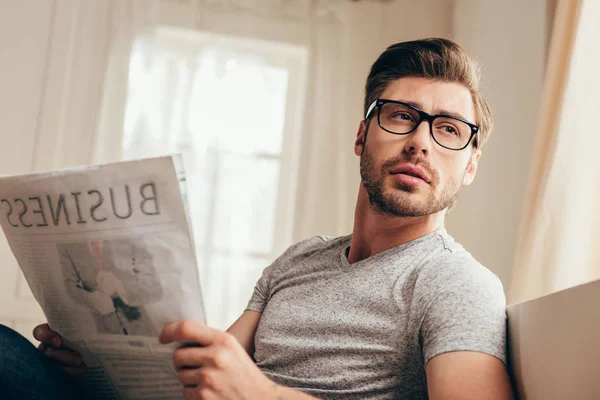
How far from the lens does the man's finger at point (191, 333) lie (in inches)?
31.2

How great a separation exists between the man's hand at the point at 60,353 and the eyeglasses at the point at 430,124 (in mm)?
657

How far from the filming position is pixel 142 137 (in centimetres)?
250

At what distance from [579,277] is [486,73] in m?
1.02

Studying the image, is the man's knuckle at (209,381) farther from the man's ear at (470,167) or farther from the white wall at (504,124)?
the white wall at (504,124)

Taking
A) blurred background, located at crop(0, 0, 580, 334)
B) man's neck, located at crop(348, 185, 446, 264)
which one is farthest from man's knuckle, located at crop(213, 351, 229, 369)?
blurred background, located at crop(0, 0, 580, 334)

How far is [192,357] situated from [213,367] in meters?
0.03

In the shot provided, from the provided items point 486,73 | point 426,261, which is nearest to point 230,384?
point 426,261

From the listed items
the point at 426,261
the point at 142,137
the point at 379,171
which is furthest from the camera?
the point at 142,137

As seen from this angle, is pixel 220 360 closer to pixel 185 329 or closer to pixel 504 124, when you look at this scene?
pixel 185 329

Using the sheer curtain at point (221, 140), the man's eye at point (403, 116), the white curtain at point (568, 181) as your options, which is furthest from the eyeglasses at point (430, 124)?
the sheer curtain at point (221, 140)

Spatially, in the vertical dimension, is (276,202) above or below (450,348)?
below

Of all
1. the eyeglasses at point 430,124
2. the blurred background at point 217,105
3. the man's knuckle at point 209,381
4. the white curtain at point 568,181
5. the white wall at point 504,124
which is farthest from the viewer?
the blurred background at point 217,105

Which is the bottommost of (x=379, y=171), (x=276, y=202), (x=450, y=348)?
(x=276, y=202)

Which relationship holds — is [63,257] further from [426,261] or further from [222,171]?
[222,171]
